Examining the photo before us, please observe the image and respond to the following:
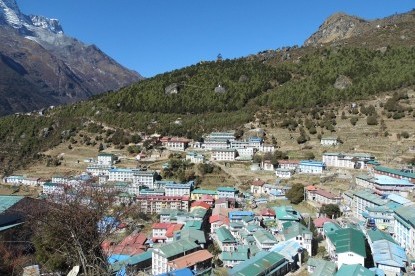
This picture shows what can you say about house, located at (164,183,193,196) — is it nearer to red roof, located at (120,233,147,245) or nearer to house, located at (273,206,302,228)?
red roof, located at (120,233,147,245)

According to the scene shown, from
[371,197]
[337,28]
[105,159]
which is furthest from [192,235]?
[337,28]

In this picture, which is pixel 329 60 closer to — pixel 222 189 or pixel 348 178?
pixel 348 178

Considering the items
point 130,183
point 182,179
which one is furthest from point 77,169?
point 182,179

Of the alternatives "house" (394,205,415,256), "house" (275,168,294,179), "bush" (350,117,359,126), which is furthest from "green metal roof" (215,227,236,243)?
"bush" (350,117,359,126)

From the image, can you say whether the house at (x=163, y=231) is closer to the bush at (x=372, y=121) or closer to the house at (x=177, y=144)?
the house at (x=177, y=144)

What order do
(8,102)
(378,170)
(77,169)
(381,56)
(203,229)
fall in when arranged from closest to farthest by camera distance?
(203,229) < (378,170) < (77,169) < (381,56) < (8,102)

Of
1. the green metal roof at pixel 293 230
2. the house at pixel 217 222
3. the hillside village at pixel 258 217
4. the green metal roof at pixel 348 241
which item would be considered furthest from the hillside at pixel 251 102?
the green metal roof at pixel 348 241

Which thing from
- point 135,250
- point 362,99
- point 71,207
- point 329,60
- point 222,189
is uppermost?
point 329,60

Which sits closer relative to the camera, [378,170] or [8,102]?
[378,170]

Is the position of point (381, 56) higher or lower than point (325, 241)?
higher
